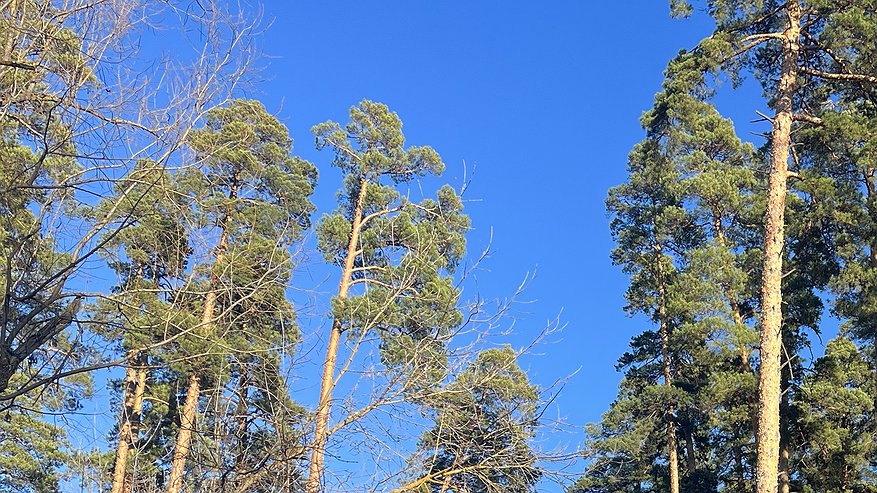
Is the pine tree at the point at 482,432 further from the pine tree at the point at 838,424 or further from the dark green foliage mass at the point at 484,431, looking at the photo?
the pine tree at the point at 838,424

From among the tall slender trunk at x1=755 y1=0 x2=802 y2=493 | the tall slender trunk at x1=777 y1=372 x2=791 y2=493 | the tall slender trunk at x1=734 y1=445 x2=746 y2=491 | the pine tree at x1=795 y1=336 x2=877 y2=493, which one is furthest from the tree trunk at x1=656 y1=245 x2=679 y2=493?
the tall slender trunk at x1=755 y1=0 x2=802 y2=493

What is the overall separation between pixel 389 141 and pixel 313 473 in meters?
13.0

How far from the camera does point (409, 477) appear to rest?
3.54m

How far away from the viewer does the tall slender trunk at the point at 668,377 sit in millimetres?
19969

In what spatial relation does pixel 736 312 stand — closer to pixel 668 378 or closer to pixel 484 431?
pixel 668 378

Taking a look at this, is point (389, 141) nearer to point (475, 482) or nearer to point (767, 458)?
point (767, 458)

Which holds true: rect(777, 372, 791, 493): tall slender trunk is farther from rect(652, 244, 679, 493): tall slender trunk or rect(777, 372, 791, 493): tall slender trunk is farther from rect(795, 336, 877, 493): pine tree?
rect(652, 244, 679, 493): tall slender trunk

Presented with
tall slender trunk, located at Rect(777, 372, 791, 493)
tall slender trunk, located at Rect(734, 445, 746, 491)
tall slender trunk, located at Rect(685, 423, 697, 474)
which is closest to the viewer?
tall slender trunk, located at Rect(777, 372, 791, 493)

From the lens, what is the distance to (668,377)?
20656 millimetres

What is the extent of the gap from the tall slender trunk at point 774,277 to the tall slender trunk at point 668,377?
11772 mm

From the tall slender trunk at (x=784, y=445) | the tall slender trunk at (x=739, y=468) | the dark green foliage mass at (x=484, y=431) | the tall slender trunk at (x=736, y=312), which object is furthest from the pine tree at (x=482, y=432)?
the tall slender trunk at (x=739, y=468)

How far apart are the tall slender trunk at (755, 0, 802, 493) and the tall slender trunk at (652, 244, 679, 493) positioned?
1177cm

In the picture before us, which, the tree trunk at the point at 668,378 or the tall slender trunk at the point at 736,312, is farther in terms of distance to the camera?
the tree trunk at the point at 668,378

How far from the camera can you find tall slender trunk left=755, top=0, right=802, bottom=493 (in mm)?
7465
